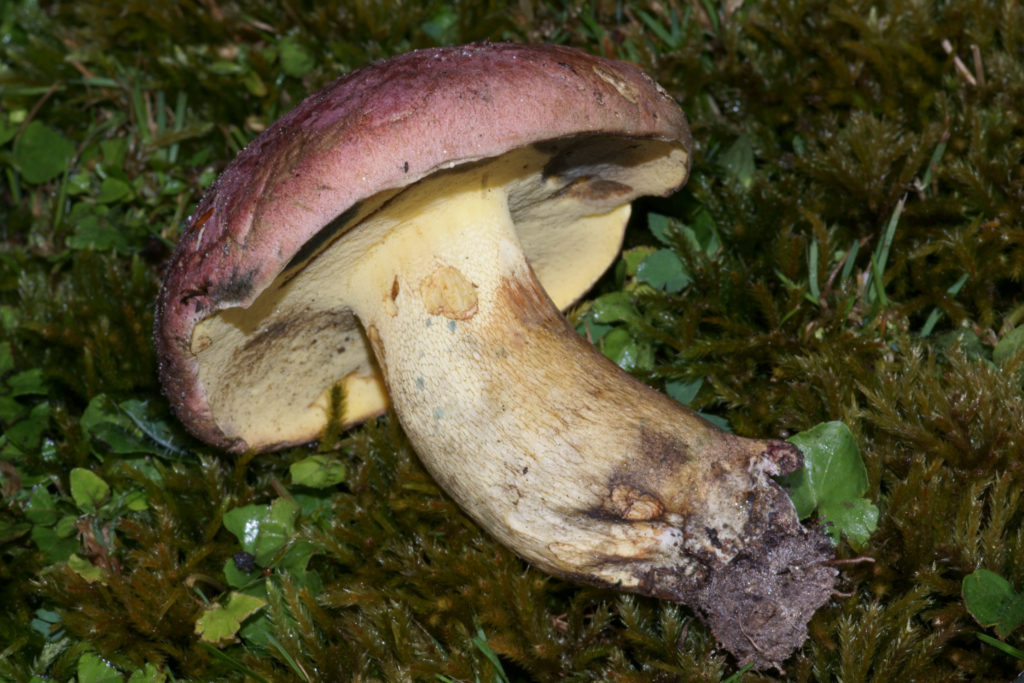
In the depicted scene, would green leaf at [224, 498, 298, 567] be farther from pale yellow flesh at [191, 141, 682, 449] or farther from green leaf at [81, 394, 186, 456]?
green leaf at [81, 394, 186, 456]

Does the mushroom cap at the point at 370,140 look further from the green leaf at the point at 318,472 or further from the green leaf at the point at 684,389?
the green leaf at the point at 684,389

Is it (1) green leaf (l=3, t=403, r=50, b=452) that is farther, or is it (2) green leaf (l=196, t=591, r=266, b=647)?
(1) green leaf (l=3, t=403, r=50, b=452)

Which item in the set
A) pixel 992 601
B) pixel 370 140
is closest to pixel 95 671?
pixel 370 140

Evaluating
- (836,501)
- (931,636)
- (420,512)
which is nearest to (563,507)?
(420,512)

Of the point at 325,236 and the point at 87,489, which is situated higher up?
the point at 325,236

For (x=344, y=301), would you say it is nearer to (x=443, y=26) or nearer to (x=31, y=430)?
(x=31, y=430)

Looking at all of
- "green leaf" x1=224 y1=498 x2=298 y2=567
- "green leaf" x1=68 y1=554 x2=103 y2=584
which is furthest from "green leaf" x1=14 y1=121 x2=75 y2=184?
"green leaf" x1=224 y1=498 x2=298 y2=567
